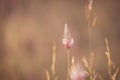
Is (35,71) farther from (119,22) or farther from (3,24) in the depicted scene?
(119,22)

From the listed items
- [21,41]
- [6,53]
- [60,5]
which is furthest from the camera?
[60,5]

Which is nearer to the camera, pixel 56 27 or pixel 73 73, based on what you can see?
pixel 73 73

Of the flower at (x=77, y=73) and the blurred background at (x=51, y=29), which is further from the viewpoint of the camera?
the blurred background at (x=51, y=29)

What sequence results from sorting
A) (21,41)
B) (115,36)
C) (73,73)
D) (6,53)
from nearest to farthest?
(73,73) < (6,53) < (21,41) < (115,36)

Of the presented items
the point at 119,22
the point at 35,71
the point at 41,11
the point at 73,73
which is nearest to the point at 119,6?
the point at 119,22

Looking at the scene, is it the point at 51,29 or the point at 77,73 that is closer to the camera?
the point at 77,73

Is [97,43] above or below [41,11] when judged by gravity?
below

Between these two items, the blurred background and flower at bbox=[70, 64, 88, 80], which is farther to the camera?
the blurred background

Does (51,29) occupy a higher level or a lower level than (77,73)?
lower
